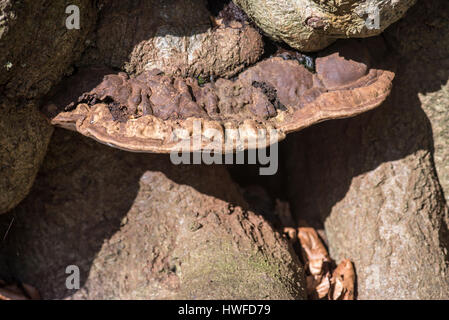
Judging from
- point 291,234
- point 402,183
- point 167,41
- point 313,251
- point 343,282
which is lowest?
point 343,282

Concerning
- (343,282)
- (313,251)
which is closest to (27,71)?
(313,251)

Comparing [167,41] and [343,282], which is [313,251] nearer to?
[343,282]

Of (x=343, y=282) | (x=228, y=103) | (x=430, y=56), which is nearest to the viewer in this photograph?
(x=228, y=103)

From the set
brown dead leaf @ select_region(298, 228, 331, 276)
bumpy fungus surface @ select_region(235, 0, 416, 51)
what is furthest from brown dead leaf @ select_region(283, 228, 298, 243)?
bumpy fungus surface @ select_region(235, 0, 416, 51)

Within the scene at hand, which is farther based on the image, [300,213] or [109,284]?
[300,213]

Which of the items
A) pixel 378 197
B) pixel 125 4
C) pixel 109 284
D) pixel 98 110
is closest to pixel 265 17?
pixel 125 4

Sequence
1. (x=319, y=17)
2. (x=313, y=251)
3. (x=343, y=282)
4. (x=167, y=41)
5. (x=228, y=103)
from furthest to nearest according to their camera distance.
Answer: (x=313, y=251) < (x=343, y=282) < (x=167, y=41) < (x=228, y=103) < (x=319, y=17)
